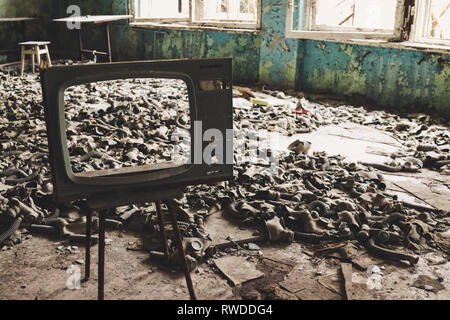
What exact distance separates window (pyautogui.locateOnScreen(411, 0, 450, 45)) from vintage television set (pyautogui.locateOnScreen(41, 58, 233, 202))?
5.12m

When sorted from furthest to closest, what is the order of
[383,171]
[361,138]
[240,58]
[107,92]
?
[240,58] < [107,92] < [361,138] < [383,171]

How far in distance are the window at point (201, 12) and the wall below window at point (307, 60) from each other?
0.74 feet

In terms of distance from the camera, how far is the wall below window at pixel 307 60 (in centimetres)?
602

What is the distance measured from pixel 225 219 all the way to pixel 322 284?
0.92 metres

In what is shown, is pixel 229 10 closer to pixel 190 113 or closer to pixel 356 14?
pixel 356 14

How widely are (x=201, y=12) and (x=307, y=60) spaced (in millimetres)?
2512

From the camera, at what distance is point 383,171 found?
405 centimetres

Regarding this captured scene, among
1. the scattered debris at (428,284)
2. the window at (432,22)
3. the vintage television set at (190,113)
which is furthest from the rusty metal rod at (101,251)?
the window at (432,22)

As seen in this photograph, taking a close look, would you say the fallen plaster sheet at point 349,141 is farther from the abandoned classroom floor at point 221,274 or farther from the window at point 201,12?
the window at point 201,12

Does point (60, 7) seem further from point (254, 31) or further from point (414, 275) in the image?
point (414, 275)

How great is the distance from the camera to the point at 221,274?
240cm

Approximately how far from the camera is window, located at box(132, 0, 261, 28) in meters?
7.97

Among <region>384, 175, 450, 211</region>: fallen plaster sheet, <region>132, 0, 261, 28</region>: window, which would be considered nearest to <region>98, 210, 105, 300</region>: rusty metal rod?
<region>384, 175, 450, 211</region>: fallen plaster sheet

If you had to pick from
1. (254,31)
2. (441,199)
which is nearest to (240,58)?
(254,31)
